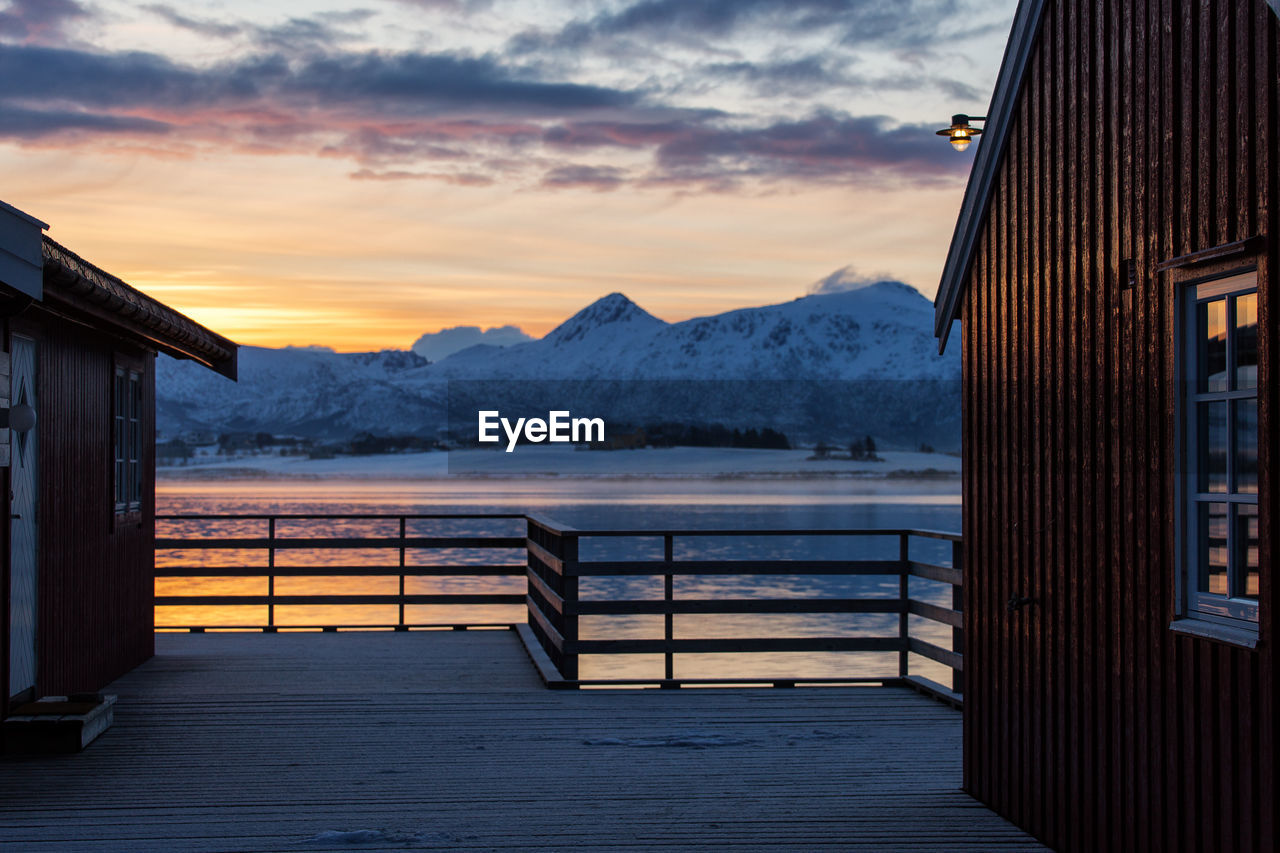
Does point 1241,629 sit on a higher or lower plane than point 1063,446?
lower

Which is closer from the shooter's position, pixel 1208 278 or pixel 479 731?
pixel 1208 278

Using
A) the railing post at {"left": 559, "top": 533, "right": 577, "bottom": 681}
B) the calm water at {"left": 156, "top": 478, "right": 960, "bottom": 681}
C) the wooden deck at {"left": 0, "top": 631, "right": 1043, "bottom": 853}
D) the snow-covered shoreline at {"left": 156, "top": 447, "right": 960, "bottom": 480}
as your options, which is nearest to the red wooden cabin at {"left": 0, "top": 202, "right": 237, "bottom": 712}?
the wooden deck at {"left": 0, "top": 631, "right": 1043, "bottom": 853}

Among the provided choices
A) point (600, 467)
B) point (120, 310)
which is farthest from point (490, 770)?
point (600, 467)

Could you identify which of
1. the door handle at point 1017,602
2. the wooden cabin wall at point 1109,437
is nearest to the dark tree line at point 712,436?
the wooden cabin wall at point 1109,437

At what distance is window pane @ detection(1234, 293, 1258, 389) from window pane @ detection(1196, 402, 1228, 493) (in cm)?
14

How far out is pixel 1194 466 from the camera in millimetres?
4074

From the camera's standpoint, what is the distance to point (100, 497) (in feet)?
29.1

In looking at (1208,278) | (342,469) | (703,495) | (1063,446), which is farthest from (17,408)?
(342,469)

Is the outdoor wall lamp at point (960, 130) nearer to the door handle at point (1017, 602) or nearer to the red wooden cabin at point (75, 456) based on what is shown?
the door handle at point (1017, 602)

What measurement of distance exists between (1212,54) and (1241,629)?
63.8 inches

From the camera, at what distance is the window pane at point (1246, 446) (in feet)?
12.4

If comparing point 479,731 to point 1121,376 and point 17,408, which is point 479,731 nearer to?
point 17,408

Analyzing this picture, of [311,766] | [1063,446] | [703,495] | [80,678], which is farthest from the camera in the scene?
[703,495]

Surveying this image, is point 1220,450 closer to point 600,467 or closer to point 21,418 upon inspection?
point 21,418
